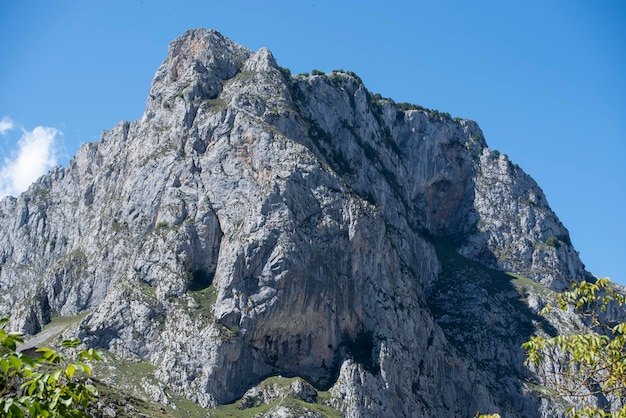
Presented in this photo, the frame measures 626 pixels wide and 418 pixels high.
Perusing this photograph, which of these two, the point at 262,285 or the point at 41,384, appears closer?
the point at 41,384

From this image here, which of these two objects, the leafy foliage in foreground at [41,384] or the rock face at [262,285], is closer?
the leafy foliage in foreground at [41,384]

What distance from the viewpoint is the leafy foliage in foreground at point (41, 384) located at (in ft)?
47.9

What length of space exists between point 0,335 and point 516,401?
575 feet

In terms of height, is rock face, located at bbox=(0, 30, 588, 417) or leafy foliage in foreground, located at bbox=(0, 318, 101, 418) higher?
rock face, located at bbox=(0, 30, 588, 417)

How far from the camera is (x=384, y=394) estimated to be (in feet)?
494

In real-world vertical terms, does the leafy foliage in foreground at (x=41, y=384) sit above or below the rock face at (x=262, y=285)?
below

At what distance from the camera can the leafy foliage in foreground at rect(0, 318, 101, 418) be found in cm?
1459

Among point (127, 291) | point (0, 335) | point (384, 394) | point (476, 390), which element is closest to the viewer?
point (0, 335)

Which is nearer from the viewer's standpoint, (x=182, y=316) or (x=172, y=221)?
(x=182, y=316)

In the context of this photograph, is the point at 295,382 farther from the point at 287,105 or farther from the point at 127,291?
the point at 287,105

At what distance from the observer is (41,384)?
15.4 meters

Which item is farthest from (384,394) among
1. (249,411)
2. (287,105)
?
(287,105)

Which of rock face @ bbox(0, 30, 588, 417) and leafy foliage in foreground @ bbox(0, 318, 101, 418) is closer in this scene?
leafy foliage in foreground @ bbox(0, 318, 101, 418)

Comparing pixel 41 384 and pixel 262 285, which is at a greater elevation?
pixel 262 285
